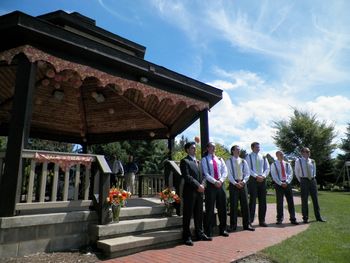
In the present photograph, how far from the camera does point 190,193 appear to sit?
6234mm

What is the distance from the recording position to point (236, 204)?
296 inches

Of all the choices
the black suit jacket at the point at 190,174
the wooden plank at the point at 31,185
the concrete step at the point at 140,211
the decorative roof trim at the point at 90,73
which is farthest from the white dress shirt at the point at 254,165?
the wooden plank at the point at 31,185

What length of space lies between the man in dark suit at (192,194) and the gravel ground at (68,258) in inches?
60.4

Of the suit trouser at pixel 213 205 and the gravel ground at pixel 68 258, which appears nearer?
the gravel ground at pixel 68 258

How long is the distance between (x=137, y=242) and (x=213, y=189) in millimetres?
2202

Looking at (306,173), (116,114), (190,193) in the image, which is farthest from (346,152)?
(190,193)

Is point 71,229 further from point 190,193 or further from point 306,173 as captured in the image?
point 306,173

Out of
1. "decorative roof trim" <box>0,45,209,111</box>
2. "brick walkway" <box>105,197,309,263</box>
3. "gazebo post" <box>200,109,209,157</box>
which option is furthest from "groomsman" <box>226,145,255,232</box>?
"decorative roof trim" <box>0,45,209,111</box>

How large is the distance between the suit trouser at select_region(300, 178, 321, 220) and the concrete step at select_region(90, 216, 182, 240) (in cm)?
397

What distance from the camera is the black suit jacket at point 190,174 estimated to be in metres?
6.20

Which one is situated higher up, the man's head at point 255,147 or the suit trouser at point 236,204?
the man's head at point 255,147

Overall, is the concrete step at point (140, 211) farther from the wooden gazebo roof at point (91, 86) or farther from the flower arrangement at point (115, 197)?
the wooden gazebo roof at point (91, 86)

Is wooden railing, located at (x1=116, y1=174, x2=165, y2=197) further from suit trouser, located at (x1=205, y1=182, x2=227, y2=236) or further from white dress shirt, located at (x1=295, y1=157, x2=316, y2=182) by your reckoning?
white dress shirt, located at (x1=295, y1=157, x2=316, y2=182)

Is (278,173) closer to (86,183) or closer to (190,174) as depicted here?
(190,174)
